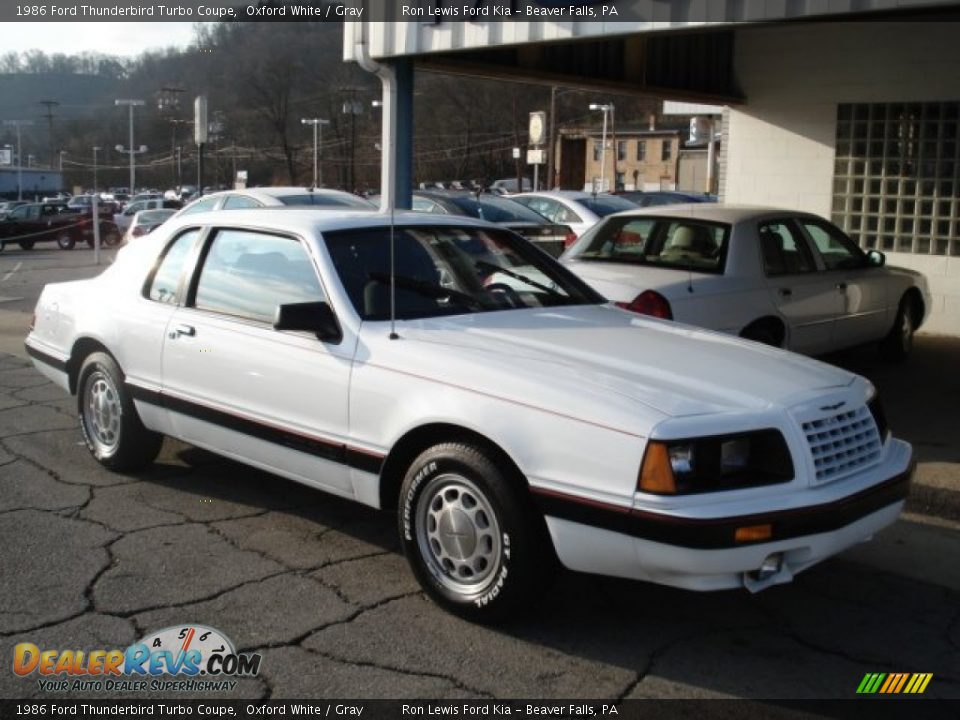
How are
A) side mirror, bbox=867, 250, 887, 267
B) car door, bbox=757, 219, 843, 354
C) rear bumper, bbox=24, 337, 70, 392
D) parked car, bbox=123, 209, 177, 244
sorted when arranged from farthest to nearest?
parked car, bbox=123, 209, 177, 244, side mirror, bbox=867, 250, 887, 267, car door, bbox=757, 219, 843, 354, rear bumper, bbox=24, 337, 70, 392

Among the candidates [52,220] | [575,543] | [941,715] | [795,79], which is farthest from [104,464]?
[52,220]

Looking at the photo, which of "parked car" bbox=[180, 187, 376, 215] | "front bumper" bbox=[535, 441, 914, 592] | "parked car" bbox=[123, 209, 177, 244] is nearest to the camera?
"front bumper" bbox=[535, 441, 914, 592]

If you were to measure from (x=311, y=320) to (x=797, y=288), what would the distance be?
4.83 m

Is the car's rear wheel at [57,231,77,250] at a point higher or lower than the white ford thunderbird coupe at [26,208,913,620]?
lower

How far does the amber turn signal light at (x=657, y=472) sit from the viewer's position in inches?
143

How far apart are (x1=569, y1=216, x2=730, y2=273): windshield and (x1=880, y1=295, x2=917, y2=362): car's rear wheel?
2792 mm

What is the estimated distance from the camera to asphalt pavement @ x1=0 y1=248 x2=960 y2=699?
378 cm

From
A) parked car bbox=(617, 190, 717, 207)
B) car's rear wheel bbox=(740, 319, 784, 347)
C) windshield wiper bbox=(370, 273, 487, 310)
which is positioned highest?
parked car bbox=(617, 190, 717, 207)

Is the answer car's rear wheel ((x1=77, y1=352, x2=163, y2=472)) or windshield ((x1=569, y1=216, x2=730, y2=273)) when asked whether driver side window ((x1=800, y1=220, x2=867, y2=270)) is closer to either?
windshield ((x1=569, y1=216, x2=730, y2=273))

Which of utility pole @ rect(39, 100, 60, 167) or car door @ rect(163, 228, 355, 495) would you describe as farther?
utility pole @ rect(39, 100, 60, 167)

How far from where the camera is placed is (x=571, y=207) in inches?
679

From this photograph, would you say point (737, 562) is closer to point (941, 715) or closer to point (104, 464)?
point (941, 715)

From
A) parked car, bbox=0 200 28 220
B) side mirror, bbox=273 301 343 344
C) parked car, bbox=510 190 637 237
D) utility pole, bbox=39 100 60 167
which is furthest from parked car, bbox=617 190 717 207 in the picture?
utility pole, bbox=39 100 60 167

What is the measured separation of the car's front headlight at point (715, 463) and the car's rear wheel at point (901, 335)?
659 cm
